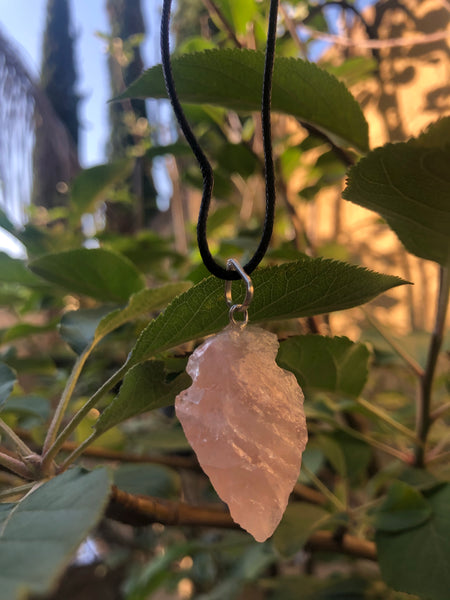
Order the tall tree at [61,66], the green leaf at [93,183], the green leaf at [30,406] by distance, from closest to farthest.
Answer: the green leaf at [30,406], the green leaf at [93,183], the tall tree at [61,66]

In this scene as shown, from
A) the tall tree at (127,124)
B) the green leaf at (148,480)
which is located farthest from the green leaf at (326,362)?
the tall tree at (127,124)

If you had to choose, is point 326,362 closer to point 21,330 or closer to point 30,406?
point 30,406

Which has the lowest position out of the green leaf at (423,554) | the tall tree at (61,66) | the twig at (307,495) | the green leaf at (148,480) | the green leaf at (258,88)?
the twig at (307,495)

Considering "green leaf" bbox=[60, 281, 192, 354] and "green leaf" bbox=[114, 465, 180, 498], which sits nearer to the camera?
"green leaf" bbox=[60, 281, 192, 354]

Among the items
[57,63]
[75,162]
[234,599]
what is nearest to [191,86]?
[234,599]

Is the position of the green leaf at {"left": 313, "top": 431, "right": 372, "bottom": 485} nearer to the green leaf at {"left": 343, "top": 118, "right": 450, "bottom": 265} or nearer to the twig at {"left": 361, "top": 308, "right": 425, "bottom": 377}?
the twig at {"left": 361, "top": 308, "right": 425, "bottom": 377}

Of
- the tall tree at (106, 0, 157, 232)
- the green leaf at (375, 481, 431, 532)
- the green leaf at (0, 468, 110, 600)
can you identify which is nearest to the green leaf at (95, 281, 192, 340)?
the green leaf at (0, 468, 110, 600)

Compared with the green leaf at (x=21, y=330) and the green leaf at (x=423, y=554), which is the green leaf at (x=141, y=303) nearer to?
the green leaf at (x=423, y=554)
